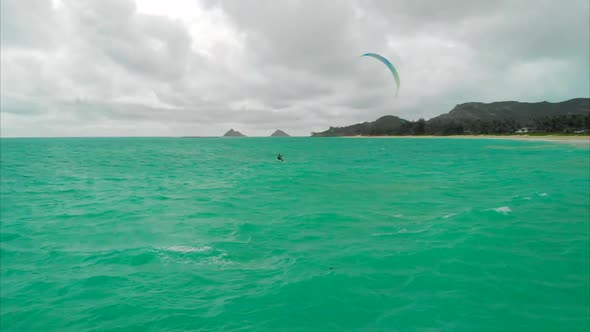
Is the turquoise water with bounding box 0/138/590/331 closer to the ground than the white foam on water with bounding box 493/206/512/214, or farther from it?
closer to the ground

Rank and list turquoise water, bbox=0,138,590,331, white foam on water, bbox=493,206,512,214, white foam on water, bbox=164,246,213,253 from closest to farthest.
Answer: turquoise water, bbox=0,138,590,331
white foam on water, bbox=164,246,213,253
white foam on water, bbox=493,206,512,214

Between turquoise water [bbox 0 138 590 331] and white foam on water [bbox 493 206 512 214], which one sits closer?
turquoise water [bbox 0 138 590 331]

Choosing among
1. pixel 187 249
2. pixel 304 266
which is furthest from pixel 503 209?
pixel 187 249

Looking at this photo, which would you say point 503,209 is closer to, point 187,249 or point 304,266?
point 304,266

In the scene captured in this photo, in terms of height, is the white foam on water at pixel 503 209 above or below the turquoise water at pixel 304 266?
above

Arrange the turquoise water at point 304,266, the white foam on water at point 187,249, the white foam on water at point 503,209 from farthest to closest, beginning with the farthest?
the white foam on water at point 503,209
the white foam on water at point 187,249
the turquoise water at point 304,266

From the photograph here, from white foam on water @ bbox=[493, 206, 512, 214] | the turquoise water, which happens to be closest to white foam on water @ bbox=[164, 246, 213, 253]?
the turquoise water

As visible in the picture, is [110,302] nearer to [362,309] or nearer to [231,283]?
[231,283]

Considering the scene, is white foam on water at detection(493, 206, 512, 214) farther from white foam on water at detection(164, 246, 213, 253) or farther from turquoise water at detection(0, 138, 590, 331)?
white foam on water at detection(164, 246, 213, 253)

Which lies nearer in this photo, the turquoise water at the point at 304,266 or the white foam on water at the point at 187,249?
the turquoise water at the point at 304,266

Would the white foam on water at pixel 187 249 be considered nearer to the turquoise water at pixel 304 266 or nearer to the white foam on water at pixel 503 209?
the turquoise water at pixel 304 266

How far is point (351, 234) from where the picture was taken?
42.6ft

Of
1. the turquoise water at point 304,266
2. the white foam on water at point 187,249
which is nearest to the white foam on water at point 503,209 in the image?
the turquoise water at point 304,266

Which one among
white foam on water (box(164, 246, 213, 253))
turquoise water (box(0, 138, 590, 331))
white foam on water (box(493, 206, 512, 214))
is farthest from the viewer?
white foam on water (box(493, 206, 512, 214))
